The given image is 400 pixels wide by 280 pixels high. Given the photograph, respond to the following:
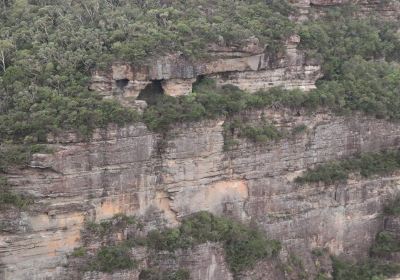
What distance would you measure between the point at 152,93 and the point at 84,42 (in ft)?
10.4

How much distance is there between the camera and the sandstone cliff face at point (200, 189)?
25062 mm

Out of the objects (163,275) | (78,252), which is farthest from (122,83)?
(163,275)

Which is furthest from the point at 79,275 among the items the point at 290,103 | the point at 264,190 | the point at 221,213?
the point at 290,103

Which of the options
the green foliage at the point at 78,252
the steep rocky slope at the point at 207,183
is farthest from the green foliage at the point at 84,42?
the green foliage at the point at 78,252

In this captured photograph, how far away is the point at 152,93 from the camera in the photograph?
28.7 meters

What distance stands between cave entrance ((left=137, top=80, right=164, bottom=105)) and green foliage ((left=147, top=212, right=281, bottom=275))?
183 inches

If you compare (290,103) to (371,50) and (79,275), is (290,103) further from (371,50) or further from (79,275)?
(79,275)

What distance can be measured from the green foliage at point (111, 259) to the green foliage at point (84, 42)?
13.7ft

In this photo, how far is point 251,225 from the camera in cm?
3011

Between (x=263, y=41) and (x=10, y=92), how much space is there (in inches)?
412

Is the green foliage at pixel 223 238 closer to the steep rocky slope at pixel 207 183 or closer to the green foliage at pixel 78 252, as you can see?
the steep rocky slope at pixel 207 183

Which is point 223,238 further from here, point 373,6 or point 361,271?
point 373,6

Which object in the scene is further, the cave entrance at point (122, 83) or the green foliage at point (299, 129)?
the green foliage at point (299, 129)

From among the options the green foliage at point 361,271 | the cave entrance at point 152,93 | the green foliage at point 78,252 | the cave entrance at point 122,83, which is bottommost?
the green foliage at point 361,271
